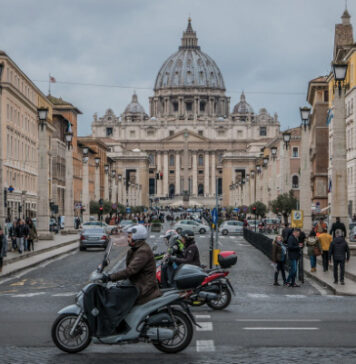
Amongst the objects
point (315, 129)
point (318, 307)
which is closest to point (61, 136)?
point (315, 129)

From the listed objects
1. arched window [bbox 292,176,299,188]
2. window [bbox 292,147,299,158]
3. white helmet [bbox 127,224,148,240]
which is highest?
window [bbox 292,147,299,158]

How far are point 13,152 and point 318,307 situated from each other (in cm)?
5234

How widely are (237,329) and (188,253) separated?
3970 mm

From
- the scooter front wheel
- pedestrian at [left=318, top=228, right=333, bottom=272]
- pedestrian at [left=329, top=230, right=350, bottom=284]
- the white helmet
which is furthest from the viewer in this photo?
pedestrian at [left=318, top=228, right=333, bottom=272]

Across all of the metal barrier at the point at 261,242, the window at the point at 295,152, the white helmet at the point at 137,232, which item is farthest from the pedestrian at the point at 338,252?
the window at the point at 295,152

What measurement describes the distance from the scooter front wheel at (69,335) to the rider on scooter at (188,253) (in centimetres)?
610

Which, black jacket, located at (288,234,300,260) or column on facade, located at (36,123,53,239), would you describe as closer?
black jacket, located at (288,234,300,260)

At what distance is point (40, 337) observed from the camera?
12.2 meters

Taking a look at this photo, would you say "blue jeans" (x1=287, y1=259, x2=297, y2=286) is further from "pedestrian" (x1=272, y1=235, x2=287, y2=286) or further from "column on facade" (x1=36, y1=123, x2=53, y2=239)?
"column on facade" (x1=36, y1=123, x2=53, y2=239)

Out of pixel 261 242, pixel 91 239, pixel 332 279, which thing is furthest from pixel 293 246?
pixel 91 239

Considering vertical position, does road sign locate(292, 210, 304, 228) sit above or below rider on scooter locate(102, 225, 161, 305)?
above

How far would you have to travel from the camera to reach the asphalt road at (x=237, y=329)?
34.8 ft

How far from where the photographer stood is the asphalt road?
34.8ft

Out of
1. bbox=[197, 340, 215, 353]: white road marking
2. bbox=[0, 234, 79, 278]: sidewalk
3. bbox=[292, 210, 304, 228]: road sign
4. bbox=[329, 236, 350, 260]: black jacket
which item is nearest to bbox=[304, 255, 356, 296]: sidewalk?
bbox=[329, 236, 350, 260]: black jacket
